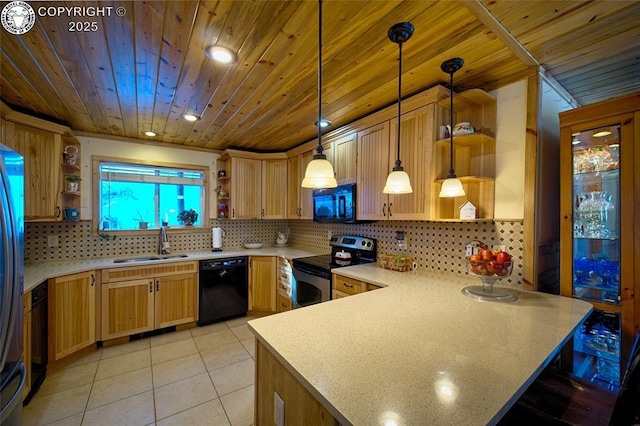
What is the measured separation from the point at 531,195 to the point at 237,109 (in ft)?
8.02

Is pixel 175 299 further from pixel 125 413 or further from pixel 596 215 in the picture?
pixel 596 215

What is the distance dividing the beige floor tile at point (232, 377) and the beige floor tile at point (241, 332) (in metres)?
0.50

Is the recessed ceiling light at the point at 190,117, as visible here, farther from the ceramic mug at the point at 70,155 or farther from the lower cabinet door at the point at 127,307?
the lower cabinet door at the point at 127,307

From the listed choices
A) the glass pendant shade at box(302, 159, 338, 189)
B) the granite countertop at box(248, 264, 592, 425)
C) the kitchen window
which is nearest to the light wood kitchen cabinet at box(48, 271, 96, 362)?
the kitchen window

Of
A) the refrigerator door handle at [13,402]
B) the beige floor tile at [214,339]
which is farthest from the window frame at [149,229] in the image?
the refrigerator door handle at [13,402]

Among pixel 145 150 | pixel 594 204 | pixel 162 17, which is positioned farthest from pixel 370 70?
pixel 145 150

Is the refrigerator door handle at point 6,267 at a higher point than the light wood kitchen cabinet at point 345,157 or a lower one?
lower

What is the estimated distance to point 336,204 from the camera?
297 centimetres

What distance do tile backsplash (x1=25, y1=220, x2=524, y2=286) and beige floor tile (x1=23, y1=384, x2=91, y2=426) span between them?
5.08 feet

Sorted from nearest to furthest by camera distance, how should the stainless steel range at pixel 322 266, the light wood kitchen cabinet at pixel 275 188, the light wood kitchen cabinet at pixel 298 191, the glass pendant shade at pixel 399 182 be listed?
the glass pendant shade at pixel 399 182, the stainless steel range at pixel 322 266, the light wood kitchen cabinet at pixel 298 191, the light wood kitchen cabinet at pixel 275 188

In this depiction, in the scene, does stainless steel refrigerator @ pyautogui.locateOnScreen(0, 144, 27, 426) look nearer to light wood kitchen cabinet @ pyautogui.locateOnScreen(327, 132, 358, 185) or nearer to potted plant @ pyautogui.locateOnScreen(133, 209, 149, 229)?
potted plant @ pyautogui.locateOnScreen(133, 209, 149, 229)

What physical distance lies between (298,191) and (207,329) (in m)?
2.11

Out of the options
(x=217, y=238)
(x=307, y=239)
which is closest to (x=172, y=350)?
(x=217, y=238)

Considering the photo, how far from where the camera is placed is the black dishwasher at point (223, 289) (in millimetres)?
3314
